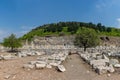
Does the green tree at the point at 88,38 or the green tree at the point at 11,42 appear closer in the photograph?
the green tree at the point at 88,38

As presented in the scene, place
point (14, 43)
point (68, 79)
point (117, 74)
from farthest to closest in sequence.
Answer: point (14, 43) → point (117, 74) → point (68, 79)

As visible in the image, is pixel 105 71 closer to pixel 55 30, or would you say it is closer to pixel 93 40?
pixel 93 40

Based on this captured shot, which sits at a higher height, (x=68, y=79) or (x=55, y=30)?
(x=55, y=30)

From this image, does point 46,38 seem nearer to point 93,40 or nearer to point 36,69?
point 93,40

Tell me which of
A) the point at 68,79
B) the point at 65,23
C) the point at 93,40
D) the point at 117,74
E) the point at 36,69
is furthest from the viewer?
the point at 65,23

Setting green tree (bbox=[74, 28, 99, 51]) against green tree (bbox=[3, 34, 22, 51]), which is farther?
green tree (bbox=[3, 34, 22, 51])

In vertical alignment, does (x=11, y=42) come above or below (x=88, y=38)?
below

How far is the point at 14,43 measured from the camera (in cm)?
7412

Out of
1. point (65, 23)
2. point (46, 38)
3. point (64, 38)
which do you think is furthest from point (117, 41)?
point (65, 23)

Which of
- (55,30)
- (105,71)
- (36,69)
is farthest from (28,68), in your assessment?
(55,30)

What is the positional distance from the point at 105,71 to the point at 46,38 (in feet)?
358

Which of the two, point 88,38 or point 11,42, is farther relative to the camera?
point 11,42

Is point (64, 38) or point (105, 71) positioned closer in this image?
point (105, 71)

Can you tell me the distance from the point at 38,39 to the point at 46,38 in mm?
4881
